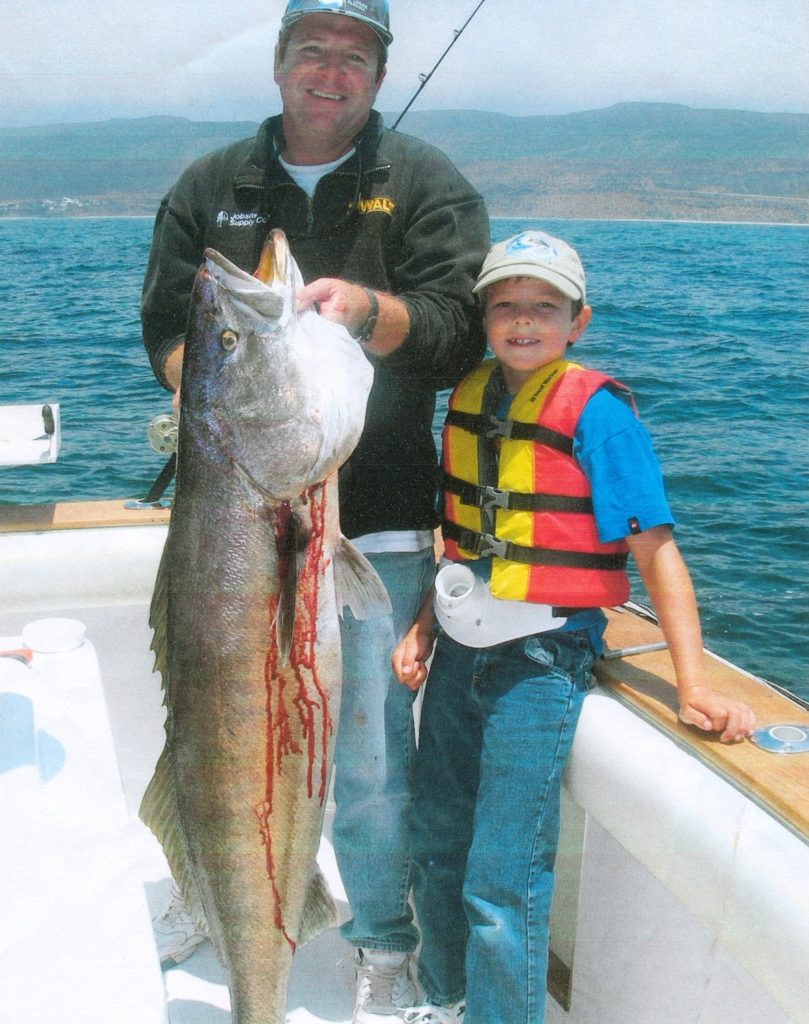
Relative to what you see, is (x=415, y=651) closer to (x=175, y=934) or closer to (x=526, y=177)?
(x=175, y=934)

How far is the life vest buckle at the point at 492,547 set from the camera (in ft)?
8.53

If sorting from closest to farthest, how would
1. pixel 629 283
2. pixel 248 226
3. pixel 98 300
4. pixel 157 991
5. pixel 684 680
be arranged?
pixel 157 991, pixel 684 680, pixel 248 226, pixel 98 300, pixel 629 283

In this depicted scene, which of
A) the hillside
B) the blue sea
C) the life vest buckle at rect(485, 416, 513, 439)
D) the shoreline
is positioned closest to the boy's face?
the life vest buckle at rect(485, 416, 513, 439)

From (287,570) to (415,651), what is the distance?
0.78m

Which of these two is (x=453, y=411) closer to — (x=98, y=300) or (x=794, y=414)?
(x=794, y=414)

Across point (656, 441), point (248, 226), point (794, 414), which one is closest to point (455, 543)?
point (248, 226)

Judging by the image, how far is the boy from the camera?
7.96 feet

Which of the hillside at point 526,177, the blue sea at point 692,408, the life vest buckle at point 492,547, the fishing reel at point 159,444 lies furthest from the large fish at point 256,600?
the hillside at point 526,177

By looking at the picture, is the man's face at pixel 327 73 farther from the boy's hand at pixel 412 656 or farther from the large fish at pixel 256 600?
the boy's hand at pixel 412 656

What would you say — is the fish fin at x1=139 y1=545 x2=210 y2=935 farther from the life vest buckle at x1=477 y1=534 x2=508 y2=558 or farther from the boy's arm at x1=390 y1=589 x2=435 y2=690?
the life vest buckle at x1=477 y1=534 x2=508 y2=558

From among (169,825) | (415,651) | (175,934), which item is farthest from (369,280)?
(175,934)

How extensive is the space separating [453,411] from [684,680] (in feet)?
3.31

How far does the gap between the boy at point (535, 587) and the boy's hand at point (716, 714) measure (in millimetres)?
18

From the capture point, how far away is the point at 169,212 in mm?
2814
